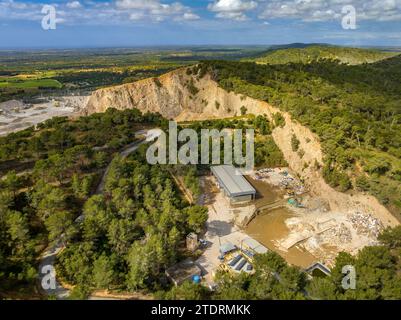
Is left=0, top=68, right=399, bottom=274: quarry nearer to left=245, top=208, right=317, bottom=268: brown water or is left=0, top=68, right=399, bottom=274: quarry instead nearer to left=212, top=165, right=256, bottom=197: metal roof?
left=245, top=208, right=317, bottom=268: brown water

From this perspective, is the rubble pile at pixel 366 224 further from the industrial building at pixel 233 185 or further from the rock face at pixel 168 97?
the rock face at pixel 168 97

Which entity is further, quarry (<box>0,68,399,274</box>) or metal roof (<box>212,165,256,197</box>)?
metal roof (<box>212,165,256,197</box>)

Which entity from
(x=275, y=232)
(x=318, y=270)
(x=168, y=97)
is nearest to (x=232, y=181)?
(x=275, y=232)

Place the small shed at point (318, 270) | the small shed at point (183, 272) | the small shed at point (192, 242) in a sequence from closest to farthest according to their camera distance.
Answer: the small shed at point (183, 272), the small shed at point (318, 270), the small shed at point (192, 242)

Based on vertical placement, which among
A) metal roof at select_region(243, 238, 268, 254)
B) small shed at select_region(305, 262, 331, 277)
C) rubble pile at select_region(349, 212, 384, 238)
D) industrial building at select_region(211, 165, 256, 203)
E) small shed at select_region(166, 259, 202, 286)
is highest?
industrial building at select_region(211, 165, 256, 203)

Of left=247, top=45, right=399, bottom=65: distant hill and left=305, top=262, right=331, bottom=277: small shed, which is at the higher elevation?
left=247, top=45, right=399, bottom=65: distant hill

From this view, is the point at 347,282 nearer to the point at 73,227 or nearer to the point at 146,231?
the point at 146,231

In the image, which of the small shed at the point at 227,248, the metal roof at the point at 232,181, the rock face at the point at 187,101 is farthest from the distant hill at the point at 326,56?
the small shed at the point at 227,248

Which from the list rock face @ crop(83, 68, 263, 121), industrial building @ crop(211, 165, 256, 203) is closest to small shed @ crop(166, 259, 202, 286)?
industrial building @ crop(211, 165, 256, 203)
